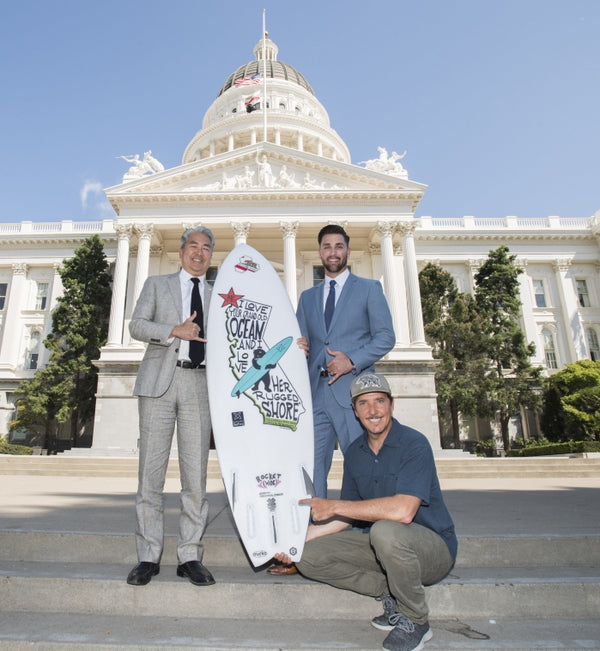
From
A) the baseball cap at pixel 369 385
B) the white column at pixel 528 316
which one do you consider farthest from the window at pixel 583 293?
the baseball cap at pixel 369 385

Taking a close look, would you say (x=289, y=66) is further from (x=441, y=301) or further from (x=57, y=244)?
(x=441, y=301)

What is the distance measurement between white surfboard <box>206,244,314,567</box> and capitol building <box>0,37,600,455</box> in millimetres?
19670

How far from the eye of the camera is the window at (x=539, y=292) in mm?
36906

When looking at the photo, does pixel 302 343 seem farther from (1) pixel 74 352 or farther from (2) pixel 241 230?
(1) pixel 74 352

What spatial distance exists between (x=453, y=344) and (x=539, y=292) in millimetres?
13453

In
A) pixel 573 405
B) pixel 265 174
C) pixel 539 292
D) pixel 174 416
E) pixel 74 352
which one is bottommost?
pixel 174 416

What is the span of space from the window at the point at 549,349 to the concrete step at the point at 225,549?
36343 millimetres

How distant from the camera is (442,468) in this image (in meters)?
14.9

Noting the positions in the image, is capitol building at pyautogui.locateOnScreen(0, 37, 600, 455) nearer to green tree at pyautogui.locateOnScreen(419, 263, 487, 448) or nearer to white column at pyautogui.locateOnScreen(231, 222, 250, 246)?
white column at pyautogui.locateOnScreen(231, 222, 250, 246)

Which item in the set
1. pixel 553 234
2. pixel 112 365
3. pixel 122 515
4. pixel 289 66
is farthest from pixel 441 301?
pixel 289 66

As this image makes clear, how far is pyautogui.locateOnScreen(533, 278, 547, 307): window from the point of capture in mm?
36906

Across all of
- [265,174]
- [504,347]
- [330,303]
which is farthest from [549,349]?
[330,303]

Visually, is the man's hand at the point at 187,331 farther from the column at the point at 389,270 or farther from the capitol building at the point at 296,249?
the column at the point at 389,270

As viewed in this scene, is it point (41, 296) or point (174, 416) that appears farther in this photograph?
point (41, 296)
